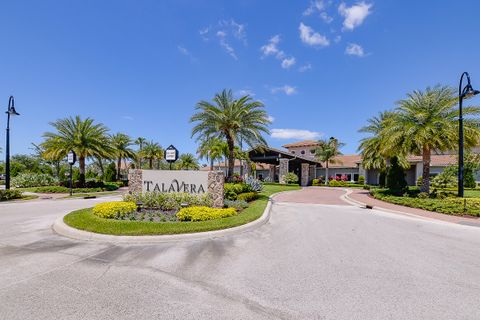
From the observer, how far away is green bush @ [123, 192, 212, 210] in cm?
1136

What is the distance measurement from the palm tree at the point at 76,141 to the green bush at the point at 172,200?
18980mm

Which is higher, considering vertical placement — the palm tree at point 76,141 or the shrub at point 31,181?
the palm tree at point 76,141

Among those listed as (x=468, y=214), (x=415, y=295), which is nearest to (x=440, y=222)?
(x=468, y=214)

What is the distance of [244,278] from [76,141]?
2818 cm

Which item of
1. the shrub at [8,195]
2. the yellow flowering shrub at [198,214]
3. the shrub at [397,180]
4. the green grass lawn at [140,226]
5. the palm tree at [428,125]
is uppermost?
the palm tree at [428,125]

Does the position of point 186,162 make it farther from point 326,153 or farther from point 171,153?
point 171,153

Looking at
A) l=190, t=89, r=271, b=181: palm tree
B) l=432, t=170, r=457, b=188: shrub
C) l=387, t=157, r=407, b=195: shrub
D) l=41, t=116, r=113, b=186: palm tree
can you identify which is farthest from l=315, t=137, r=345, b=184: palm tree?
l=41, t=116, r=113, b=186: palm tree

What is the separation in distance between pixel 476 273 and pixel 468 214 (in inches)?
373

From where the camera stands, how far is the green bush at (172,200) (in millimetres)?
11359

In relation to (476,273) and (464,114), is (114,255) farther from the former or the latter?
(464,114)

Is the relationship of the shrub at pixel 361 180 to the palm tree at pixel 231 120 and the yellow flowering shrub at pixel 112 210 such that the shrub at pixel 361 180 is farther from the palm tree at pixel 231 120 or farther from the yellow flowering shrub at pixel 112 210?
the yellow flowering shrub at pixel 112 210

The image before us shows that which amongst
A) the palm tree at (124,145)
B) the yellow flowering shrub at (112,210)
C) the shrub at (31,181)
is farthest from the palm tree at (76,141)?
the yellow flowering shrub at (112,210)

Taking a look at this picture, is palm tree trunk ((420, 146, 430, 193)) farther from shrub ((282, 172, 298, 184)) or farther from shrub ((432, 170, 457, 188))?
shrub ((282, 172, 298, 184))

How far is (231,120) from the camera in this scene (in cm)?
1717
